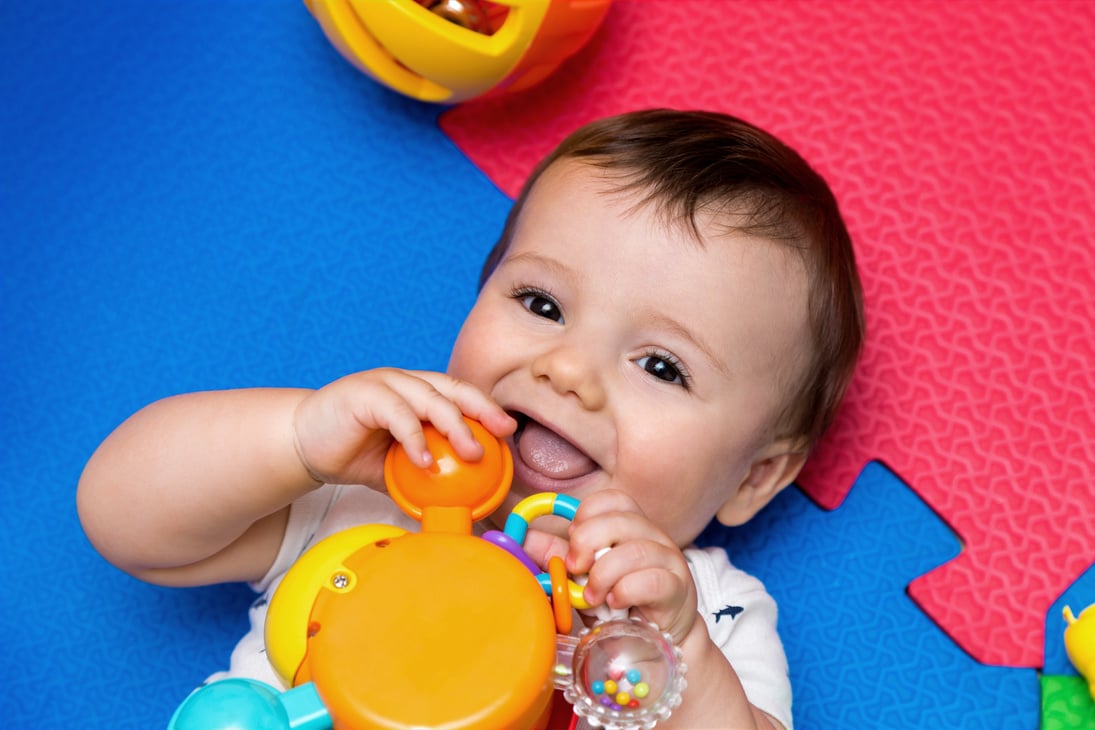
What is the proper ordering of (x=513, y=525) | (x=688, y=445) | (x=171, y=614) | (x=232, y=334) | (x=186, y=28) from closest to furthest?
(x=513, y=525)
(x=688, y=445)
(x=171, y=614)
(x=232, y=334)
(x=186, y=28)

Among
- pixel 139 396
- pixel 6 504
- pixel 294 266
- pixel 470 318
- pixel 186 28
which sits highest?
pixel 470 318

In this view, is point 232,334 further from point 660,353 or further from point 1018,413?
point 1018,413

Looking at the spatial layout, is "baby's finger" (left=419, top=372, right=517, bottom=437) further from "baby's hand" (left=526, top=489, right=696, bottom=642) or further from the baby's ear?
the baby's ear

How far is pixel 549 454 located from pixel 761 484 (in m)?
0.27

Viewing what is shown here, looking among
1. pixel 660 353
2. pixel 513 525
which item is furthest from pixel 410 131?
pixel 513 525

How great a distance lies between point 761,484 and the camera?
1092mm

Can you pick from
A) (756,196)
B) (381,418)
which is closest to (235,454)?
(381,418)

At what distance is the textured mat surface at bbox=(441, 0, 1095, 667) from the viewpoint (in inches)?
45.3

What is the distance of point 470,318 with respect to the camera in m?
0.99

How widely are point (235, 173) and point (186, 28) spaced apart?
8.2 inches

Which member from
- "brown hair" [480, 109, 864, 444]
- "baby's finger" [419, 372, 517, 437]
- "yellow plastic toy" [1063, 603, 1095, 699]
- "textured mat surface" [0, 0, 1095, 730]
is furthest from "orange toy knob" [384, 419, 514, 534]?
"yellow plastic toy" [1063, 603, 1095, 699]

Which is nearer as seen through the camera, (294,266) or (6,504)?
(6,504)

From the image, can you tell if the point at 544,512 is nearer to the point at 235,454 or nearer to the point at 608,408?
the point at 608,408

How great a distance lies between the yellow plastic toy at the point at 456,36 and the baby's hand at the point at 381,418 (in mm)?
442
